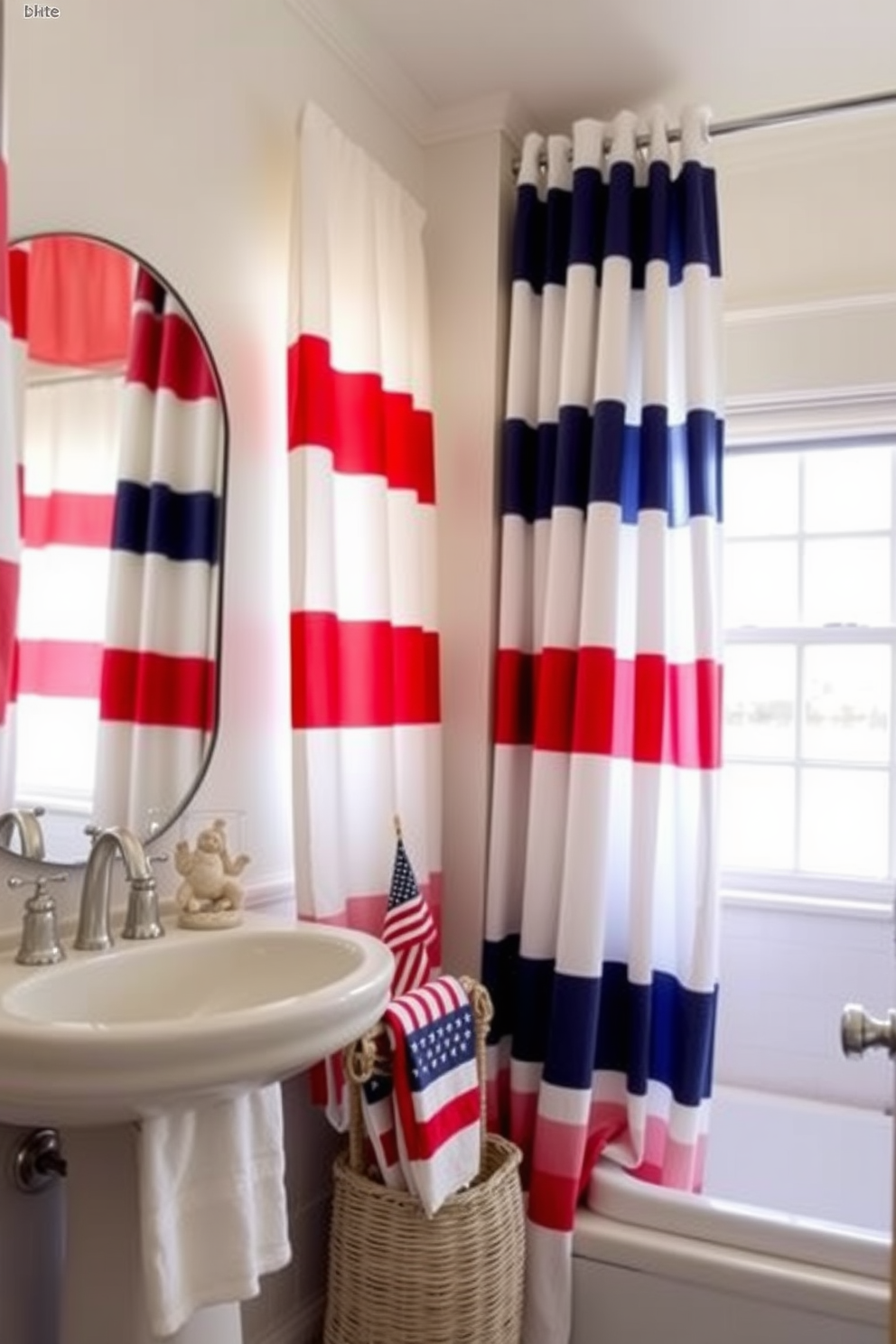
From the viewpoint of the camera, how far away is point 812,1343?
1.64 m

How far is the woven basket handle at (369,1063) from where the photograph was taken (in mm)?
1549

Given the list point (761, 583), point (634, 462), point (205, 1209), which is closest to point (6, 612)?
point (205, 1209)

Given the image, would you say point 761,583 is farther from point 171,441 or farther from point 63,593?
point 63,593

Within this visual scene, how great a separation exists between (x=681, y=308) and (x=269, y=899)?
4.72 feet

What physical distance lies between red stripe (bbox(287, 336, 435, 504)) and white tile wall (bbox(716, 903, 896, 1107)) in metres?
1.42

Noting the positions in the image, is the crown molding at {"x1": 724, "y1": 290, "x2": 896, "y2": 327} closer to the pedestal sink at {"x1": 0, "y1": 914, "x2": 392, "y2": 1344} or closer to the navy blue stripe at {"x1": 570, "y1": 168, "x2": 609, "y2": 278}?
A: the navy blue stripe at {"x1": 570, "y1": 168, "x2": 609, "y2": 278}

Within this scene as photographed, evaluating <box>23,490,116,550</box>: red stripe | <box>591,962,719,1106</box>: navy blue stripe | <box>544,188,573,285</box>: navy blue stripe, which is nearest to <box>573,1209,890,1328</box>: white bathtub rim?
<box>591,962,719,1106</box>: navy blue stripe

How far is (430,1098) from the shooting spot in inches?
61.4

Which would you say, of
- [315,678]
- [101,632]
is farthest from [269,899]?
[101,632]

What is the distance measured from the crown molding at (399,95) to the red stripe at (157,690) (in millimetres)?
1248

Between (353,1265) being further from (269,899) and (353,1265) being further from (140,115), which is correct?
(140,115)

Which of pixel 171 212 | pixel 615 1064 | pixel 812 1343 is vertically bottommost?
pixel 812 1343

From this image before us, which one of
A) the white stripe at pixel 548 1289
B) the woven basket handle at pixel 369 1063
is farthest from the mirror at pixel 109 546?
the white stripe at pixel 548 1289

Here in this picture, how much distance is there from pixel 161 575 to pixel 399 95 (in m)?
1.28
